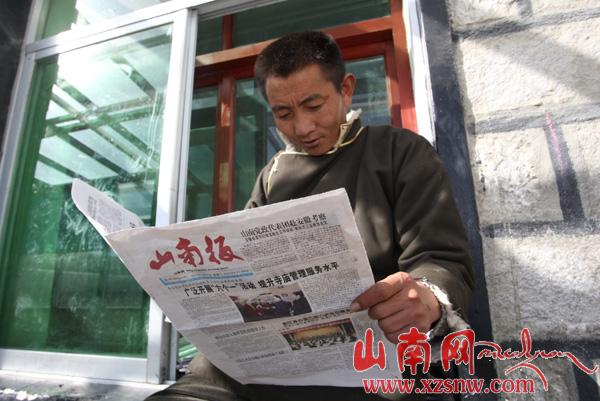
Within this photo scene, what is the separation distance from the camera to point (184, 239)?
0.63m

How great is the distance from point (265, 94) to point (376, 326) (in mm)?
798

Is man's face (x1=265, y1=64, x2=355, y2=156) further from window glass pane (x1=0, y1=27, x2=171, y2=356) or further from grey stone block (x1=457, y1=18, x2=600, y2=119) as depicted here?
window glass pane (x1=0, y1=27, x2=171, y2=356)

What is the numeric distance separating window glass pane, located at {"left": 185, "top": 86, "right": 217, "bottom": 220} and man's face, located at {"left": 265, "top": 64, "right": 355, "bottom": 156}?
3.74 ft

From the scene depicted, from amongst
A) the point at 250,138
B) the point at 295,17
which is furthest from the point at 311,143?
the point at 295,17

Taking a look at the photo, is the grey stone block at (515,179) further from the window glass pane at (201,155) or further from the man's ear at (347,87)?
the window glass pane at (201,155)

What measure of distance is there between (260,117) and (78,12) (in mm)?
1421

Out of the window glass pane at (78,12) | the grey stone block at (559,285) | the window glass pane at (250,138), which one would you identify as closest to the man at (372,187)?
the grey stone block at (559,285)

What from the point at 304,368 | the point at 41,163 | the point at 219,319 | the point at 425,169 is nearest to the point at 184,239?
the point at 219,319

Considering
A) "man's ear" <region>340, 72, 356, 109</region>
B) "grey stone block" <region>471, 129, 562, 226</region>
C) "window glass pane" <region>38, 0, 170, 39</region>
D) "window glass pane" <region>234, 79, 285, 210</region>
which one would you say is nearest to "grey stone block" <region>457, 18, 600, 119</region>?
"grey stone block" <region>471, 129, 562, 226</region>

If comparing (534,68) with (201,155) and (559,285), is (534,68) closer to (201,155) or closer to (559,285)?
(559,285)

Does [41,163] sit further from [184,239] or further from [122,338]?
[184,239]

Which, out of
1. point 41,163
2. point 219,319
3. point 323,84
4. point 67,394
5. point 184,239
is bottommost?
point 67,394

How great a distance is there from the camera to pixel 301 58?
3.65ft

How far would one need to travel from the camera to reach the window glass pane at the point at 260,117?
1.96 metres
